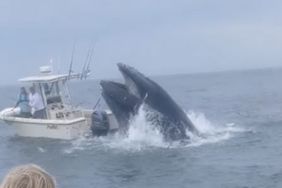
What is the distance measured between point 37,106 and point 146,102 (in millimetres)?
5193

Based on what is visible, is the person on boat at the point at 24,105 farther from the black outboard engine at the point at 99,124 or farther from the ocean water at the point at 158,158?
the black outboard engine at the point at 99,124

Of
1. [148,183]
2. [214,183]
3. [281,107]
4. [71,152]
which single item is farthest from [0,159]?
[281,107]

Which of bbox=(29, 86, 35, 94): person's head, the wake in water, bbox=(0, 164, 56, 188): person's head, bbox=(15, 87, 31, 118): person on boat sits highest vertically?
bbox=(0, 164, 56, 188): person's head

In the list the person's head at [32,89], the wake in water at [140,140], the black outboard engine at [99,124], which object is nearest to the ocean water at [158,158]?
the wake in water at [140,140]

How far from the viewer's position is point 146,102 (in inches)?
1112

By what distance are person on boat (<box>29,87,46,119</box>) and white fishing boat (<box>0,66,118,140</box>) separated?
21 cm

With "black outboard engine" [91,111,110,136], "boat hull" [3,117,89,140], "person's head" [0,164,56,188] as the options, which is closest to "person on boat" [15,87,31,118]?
"boat hull" [3,117,89,140]

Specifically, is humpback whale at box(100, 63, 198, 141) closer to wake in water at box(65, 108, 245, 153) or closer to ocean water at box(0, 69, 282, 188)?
wake in water at box(65, 108, 245, 153)

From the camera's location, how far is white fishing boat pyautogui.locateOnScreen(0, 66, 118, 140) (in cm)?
2978

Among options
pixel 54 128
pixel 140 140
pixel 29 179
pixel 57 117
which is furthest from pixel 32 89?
pixel 29 179

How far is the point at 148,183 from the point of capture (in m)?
21.2

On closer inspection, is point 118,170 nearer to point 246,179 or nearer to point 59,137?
point 246,179

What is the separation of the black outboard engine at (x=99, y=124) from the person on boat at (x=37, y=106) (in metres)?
2.22

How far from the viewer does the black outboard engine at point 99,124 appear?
30.0m
